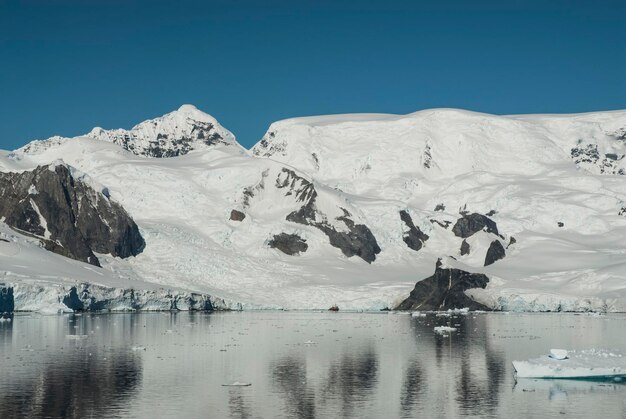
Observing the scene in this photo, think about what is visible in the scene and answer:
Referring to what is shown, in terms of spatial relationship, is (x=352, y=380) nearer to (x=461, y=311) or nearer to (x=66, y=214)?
(x=461, y=311)

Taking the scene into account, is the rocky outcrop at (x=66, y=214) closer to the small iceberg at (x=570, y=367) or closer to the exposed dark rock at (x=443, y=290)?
the exposed dark rock at (x=443, y=290)

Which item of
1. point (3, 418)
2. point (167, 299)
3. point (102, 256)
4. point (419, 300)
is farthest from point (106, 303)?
point (3, 418)

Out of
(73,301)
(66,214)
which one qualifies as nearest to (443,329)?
(73,301)

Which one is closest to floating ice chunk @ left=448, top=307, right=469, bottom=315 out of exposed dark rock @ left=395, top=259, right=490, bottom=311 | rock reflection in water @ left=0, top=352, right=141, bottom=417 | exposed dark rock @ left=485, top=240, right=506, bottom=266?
exposed dark rock @ left=395, top=259, right=490, bottom=311

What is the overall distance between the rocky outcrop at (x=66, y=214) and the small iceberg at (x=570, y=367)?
125302mm

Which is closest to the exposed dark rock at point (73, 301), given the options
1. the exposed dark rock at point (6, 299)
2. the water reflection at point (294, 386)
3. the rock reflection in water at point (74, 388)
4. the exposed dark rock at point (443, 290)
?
the exposed dark rock at point (6, 299)

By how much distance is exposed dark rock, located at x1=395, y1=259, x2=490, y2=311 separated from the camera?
534 ft

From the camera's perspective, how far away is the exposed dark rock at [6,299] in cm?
12419

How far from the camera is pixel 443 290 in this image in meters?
164

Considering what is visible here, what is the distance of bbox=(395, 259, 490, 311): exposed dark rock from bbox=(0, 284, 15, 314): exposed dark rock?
69.1m

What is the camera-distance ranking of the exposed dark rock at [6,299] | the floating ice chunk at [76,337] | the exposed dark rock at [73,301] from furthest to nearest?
1. the exposed dark rock at [73,301]
2. the exposed dark rock at [6,299]
3. the floating ice chunk at [76,337]

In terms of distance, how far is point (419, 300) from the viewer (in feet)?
538

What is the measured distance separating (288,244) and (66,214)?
46.2m

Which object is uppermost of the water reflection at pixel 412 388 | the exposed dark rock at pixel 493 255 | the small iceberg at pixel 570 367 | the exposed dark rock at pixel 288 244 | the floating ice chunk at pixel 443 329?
the exposed dark rock at pixel 288 244
